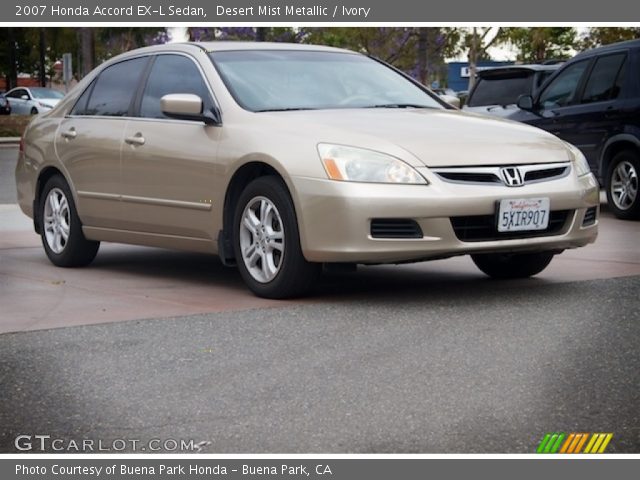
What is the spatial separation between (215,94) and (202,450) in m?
4.26

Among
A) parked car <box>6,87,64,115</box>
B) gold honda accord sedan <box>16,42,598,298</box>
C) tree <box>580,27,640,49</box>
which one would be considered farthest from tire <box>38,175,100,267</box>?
parked car <box>6,87,64,115</box>

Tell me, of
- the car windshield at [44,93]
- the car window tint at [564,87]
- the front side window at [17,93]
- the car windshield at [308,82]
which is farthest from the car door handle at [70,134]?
the front side window at [17,93]

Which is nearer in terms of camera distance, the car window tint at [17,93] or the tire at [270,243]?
the tire at [270,243]

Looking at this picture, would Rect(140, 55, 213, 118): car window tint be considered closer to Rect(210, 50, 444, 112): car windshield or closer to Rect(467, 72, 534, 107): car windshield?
Rect(210, 50, 444, 112): car windshield

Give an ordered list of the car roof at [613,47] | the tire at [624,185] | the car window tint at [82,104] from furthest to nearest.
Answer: the car roof at [613,47] → the tire at [624,185] → the car window tint at [82,104]

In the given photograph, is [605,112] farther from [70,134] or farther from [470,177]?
[470,177]

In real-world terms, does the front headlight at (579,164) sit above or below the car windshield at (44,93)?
above

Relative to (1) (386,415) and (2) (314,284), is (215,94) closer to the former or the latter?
(2) (314,284)

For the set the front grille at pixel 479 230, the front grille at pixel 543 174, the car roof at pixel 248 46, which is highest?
the car roof at pixel 248 46

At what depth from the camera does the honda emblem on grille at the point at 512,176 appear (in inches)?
304

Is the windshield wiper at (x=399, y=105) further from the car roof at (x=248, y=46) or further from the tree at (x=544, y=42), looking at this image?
the tree at (x=544, y=42)

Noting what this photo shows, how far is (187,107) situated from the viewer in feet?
27.5

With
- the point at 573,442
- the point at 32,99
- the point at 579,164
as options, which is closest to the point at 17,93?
the point at 32,99

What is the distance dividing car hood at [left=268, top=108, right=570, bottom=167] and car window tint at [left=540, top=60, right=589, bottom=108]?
21.1ft
